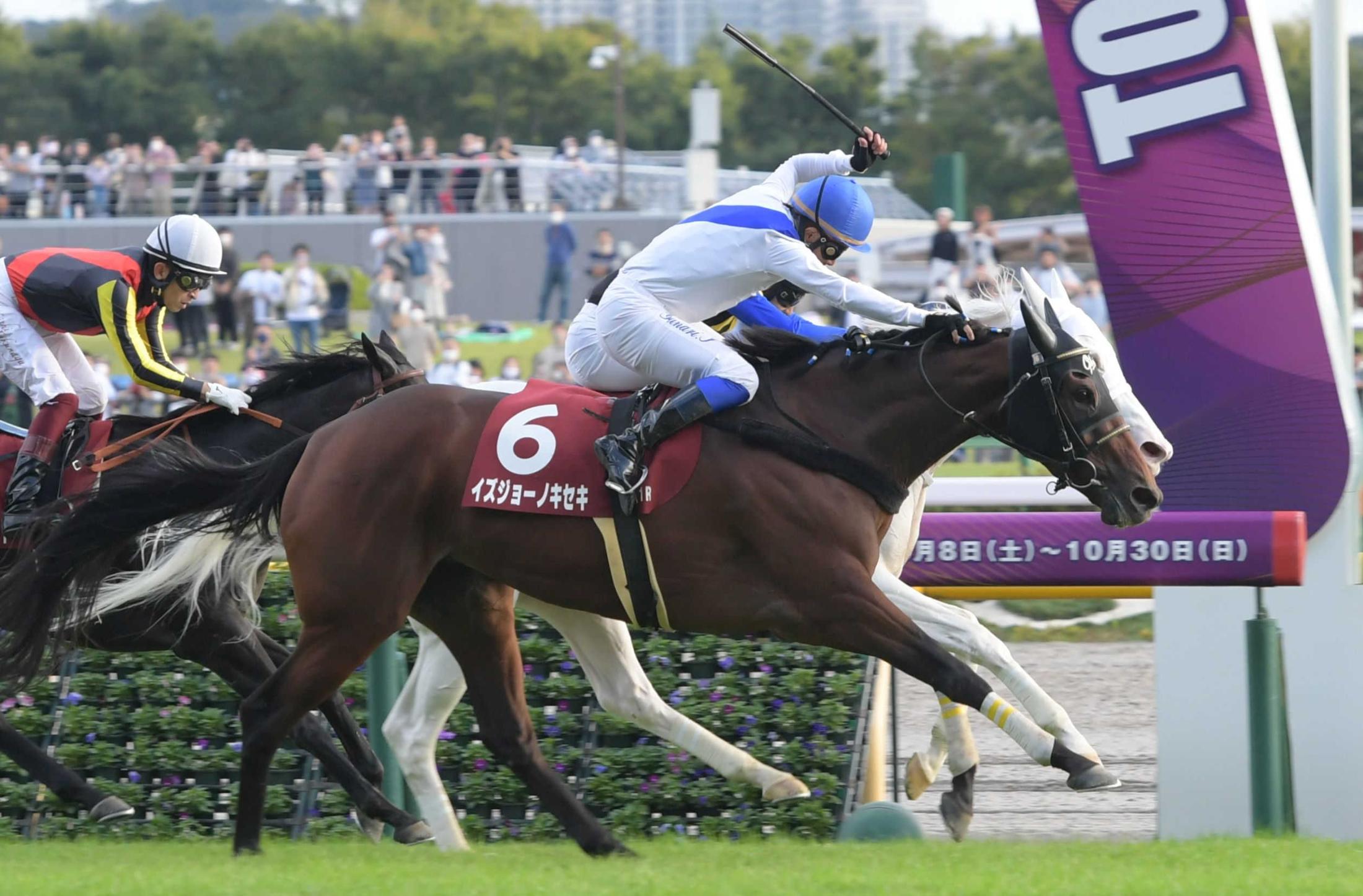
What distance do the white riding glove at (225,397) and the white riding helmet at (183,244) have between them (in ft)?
1.37

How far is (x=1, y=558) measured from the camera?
19.2ft

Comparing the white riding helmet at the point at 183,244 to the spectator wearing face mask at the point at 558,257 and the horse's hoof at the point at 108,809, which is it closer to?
the horse's hoof at the point at 108,809

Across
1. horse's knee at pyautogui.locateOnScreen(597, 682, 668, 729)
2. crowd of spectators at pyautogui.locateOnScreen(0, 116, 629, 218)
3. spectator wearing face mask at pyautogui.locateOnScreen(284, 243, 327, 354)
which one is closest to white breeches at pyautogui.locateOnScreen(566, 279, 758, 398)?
horse's knee at pyautogui.locateOnScreen(597, 682, 668, 729)

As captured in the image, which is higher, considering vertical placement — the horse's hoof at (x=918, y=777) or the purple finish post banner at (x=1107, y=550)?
the purple finish post banner at (x=1107, y=550)

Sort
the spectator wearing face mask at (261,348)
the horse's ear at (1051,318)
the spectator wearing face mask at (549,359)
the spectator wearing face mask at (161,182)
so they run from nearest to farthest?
the horse's ear at (1051,318)
the spectator wearing face mask at (549,359)
the spectator wearing face mask at (261,348)
the spectator wearing face mask at (161,182)

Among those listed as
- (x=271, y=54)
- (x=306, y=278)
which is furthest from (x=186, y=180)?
(x=271, y=54)

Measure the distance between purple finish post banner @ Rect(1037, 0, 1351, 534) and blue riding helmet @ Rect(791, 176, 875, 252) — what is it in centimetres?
152

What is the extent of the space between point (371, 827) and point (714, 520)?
1625mm

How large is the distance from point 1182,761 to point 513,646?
2098 millimetres

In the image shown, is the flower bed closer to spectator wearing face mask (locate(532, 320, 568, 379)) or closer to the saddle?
the saddle

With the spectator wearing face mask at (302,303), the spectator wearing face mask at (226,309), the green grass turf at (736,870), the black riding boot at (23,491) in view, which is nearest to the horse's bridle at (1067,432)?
the green grass turf at (736,870)

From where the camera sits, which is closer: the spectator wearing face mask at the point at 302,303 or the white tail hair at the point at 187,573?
the white tail hair at the point at 187,573

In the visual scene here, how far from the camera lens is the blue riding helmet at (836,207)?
5.06 metres

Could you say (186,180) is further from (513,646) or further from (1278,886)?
(1278,886)
